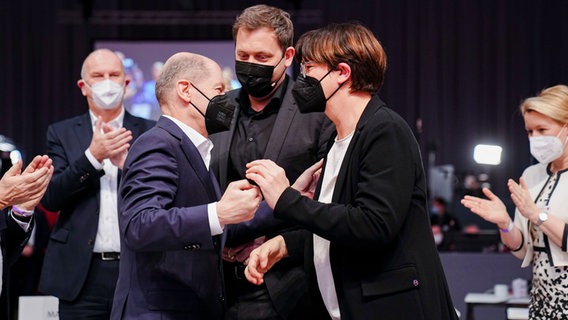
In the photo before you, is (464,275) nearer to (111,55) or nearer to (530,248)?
(530,248)

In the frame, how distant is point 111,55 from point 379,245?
2282 mm

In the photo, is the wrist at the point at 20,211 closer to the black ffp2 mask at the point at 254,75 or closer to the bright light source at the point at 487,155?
the black ffp2 mask at the point at 254,75

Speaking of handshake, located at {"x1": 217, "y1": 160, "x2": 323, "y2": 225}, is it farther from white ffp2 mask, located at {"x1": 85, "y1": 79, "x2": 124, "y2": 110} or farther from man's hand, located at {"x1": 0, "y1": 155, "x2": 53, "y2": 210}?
white ffp2 mask, located at {"x1": 85, "y1": 79, "x2": 124, "y2": 110}

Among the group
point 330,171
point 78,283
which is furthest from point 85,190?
point 330,171

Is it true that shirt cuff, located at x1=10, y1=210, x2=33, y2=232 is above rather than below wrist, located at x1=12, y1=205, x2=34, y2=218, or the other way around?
below

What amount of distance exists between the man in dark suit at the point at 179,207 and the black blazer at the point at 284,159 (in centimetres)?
24

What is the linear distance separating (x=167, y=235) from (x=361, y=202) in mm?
580

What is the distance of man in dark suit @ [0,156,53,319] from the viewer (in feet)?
9.99

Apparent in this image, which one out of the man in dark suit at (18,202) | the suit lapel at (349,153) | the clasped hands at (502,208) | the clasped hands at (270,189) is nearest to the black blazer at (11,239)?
the man in dark suit at (18,202)

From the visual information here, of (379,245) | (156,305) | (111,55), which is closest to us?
(379,245)

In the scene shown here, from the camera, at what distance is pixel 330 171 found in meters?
2.67

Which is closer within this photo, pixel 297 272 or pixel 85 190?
pixel 297 272

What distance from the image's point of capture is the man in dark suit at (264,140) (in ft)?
9.66

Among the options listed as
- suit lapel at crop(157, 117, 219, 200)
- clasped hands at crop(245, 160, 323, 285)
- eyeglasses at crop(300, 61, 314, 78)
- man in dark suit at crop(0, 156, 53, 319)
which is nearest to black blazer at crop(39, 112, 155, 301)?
man in dark suit at crop(0, 156, 53, 319)
